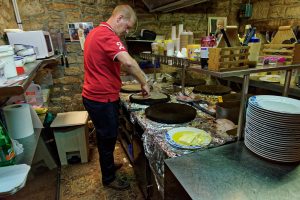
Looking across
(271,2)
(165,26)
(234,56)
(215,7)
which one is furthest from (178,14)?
(234,56)

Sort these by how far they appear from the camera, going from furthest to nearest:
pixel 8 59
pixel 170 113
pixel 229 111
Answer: pixel 170 113
pixel 229 111
pixel 8 59

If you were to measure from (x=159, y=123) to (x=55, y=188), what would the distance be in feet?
3.86

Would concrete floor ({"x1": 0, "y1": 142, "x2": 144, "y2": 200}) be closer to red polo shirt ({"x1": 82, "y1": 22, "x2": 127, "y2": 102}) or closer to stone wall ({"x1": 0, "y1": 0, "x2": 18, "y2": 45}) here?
red polo shirt ({"x1": 82, "y1": 22, "x2": 127, "y2": 102})

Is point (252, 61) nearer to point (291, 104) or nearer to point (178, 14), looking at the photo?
point (291, 104)

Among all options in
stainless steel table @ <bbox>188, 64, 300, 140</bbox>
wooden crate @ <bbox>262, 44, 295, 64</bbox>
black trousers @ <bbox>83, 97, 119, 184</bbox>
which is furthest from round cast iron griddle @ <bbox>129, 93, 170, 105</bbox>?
wooden crate @ <bbox>262, 44, 295, 64</bbox>

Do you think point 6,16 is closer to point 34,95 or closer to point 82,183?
point 34,95

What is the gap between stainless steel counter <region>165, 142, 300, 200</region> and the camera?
703 millimetres

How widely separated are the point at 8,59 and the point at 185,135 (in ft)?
3.26

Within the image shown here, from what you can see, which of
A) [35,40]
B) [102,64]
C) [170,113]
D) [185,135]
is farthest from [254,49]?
[35,40]

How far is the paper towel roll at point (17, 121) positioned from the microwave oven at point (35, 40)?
29.8 inches

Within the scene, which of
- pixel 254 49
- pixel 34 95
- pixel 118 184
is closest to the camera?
pixel 254 49

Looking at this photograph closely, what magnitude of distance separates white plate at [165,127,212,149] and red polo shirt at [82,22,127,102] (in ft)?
2.27

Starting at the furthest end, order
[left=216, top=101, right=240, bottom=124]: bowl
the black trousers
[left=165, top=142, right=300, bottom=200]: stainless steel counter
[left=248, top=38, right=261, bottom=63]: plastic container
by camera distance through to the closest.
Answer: the black trousers, [left=216, top=101, right=240, bottom=124]: bowl, [left=248, top=38, right=261, bottom=63]: plastic container, [left=165, top=142, right=300, bottom=200]: stainless steel counter

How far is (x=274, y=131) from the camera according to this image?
799mm
